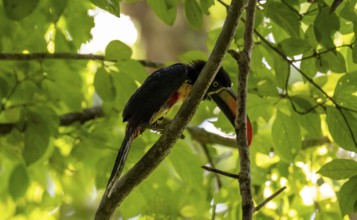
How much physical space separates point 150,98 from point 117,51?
33 cm

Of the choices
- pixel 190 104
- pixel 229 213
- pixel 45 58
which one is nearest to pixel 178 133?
pixel 190 104

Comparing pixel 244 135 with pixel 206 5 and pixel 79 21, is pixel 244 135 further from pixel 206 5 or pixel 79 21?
pixel 79 21

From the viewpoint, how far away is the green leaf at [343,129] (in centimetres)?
277

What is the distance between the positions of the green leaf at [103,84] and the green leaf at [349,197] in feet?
4.61

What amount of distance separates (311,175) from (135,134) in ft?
4.30

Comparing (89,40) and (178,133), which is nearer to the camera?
(178,133)

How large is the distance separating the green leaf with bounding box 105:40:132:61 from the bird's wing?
0.61ft

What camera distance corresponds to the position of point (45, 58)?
353 cm

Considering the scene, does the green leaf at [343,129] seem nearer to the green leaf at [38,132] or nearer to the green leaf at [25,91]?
the green leaf at [38,132]

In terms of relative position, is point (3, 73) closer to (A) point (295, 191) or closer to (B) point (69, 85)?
(B) point (69, 85)

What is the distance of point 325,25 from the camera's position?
9.01 ft

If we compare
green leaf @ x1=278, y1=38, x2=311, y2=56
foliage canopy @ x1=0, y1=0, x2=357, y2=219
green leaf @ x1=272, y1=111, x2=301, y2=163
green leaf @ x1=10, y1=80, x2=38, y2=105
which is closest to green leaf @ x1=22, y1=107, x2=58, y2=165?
foliage canopy @ x1=0, y1=0, x2=357, y2=219

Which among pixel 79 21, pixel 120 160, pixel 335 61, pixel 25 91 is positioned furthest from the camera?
pixel 25 91

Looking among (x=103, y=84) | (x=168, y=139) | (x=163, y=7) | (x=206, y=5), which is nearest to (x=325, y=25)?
(x=206, y=5)
